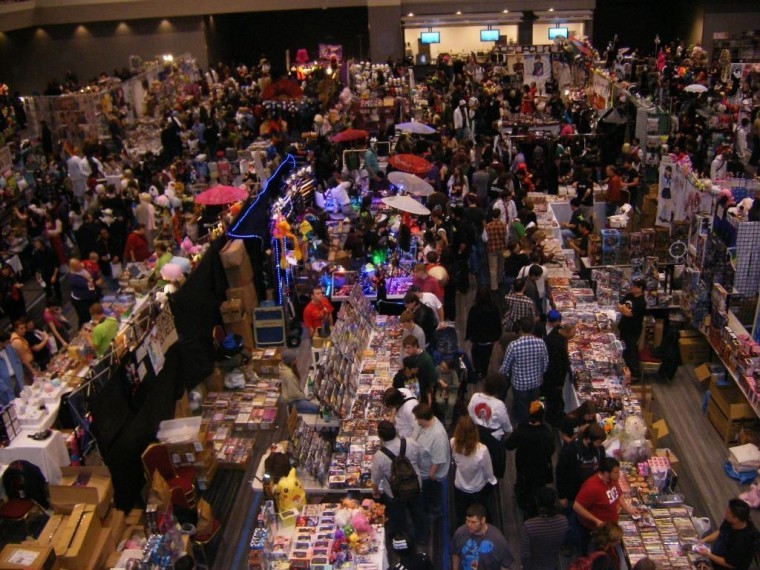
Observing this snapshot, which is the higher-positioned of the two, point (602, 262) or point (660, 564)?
point (602, 262)

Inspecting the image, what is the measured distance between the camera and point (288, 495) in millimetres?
6273

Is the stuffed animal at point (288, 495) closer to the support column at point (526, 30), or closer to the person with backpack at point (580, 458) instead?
the person with backpack at point (580, 458)

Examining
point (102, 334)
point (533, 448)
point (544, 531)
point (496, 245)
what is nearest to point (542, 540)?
point (544, 531)

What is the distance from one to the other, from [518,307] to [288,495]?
3.47m

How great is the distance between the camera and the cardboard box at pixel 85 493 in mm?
6680

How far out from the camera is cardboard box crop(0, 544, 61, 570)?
19.4 ft

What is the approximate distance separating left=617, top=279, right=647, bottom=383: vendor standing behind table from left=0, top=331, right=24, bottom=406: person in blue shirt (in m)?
6.91

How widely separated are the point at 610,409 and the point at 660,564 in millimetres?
1872

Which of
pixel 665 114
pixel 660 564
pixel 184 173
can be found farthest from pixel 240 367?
pixel 665 114

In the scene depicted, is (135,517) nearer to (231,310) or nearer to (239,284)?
(231,310)

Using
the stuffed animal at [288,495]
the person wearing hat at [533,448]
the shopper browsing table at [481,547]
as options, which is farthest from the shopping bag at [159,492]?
the person wearing hat at [533,448]

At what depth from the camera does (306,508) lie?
625 centimetres

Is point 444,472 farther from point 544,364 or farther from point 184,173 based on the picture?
point 184,173

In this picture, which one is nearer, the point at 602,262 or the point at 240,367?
the point at 240,367
